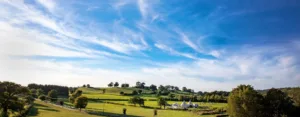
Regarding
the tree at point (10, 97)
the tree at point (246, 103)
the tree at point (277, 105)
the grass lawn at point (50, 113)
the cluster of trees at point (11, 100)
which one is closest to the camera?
the cluster of trees at point (11, 100)

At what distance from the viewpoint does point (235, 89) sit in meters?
85.8

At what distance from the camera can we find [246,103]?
258 feet

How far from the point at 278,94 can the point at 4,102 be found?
247 ft

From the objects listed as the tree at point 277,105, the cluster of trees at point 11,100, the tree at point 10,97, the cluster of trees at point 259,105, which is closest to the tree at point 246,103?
the cluster of trees at point 259,105

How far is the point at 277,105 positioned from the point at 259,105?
6438mm

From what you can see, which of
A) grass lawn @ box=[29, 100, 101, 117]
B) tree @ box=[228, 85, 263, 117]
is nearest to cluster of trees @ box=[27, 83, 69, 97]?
grass lawn @ box=[29, 100, 101, 117]

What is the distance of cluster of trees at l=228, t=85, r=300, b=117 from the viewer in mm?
77938

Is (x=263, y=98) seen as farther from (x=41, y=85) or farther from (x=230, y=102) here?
(x=41, y=85)

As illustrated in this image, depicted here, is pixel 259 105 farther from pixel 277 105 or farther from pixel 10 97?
pixel 10 97

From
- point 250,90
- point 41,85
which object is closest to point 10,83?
point 250,90

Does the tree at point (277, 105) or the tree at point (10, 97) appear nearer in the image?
the tree at point (10, 97)

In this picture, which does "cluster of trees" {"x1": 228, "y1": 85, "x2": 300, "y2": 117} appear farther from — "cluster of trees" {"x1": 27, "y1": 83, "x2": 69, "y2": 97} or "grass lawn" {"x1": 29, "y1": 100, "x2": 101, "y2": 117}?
"cluster of trees" {"x1": 27, "y1": 83, "x2": 69, "y2": 97}

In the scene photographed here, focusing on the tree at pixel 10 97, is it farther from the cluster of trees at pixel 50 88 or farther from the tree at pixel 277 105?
the cluster of trees at pixel 50 88

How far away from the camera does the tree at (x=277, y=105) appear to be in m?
79.8
